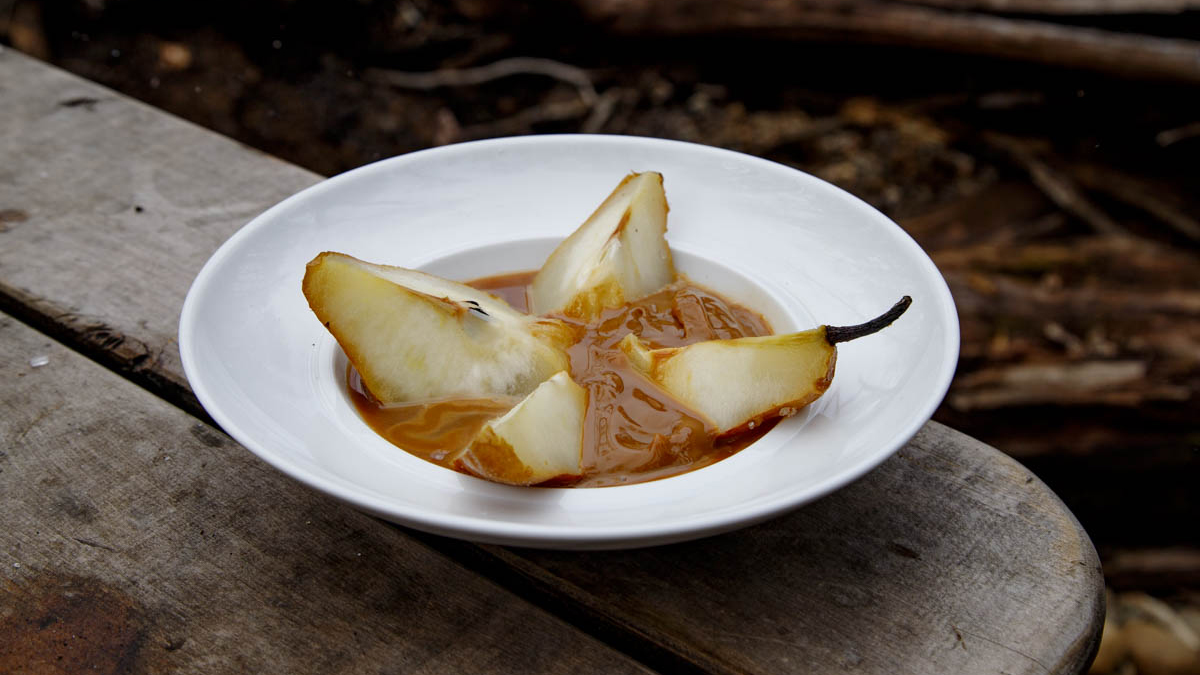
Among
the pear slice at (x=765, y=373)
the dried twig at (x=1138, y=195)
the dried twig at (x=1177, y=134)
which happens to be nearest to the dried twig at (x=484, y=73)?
the dried twig at (x=1138, y=195)

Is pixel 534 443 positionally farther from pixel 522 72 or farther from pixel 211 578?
pixel 522 72

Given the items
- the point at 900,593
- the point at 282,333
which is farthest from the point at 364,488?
the point at 900,593

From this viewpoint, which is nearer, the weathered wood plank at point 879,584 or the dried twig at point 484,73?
the weathered wood plank at point 879,584

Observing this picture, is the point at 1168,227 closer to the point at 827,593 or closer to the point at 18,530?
the point at 827,593

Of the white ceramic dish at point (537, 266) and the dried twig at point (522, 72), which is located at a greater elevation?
the white ceramic dish at point (537, 266)

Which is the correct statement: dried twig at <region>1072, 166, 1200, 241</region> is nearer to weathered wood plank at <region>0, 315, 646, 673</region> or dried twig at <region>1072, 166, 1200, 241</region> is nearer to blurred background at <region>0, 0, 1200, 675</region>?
blurred background at <region>0, 0, 1200, 675</region>

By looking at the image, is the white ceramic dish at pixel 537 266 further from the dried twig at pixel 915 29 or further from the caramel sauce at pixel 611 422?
the dried twig at pixel 915 29

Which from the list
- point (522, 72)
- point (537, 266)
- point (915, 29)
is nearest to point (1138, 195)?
point (915, 29)
